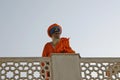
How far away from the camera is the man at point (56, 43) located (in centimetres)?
835

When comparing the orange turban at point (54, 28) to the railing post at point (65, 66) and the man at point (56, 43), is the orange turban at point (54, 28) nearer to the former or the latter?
the man at point (56, 43)

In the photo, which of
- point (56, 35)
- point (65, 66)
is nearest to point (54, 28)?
point (56, 35)

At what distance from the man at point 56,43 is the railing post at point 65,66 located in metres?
0.61

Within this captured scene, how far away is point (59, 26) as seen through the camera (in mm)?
8938

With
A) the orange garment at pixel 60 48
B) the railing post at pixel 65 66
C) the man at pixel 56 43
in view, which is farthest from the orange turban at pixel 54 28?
the railing post at pixel 65 66

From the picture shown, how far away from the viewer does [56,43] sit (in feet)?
29.1

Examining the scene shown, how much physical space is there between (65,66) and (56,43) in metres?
1.35

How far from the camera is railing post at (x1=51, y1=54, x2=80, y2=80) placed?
7484 mm

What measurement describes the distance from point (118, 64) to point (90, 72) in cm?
60

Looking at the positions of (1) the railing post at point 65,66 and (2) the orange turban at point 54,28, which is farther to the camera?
(2) the orange turban at point 54,28

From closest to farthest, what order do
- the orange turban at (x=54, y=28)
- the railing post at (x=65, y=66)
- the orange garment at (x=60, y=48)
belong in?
the railing post at (x=65, y=66) → the orange garment at (x=60, y=48) → the orange turban at (x=54, y=28)

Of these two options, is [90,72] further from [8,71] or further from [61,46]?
[8,71]

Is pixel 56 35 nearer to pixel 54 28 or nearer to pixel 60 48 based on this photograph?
pixel 54 28

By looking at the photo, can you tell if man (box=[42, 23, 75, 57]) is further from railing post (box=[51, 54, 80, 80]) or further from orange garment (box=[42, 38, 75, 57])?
railing post (box=[51, 54, 80, 80])
